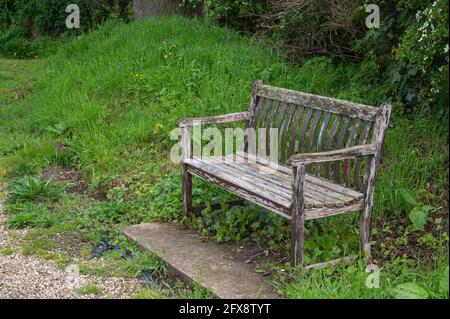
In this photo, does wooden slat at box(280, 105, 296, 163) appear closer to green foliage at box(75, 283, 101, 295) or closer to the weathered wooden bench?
the weathered wooden bench

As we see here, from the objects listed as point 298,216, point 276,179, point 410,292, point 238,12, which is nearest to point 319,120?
point 276,179

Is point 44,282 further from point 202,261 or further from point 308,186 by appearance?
point 308,186

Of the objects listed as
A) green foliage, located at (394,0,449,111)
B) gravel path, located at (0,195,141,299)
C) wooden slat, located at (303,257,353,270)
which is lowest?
gravel path, located at (0,195,141,299)

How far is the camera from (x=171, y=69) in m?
7.96

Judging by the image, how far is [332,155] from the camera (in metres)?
4.12

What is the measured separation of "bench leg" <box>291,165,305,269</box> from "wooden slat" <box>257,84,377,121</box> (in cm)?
65

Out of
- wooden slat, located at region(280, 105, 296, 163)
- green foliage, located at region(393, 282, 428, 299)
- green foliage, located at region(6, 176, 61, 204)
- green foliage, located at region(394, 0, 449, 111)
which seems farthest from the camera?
green foliage, located at region(6, 176, 61, 204)

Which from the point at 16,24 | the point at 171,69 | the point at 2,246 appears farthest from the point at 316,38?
the point at 16,24

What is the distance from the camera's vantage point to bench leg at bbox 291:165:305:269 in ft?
13.3

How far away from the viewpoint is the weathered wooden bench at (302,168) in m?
4.13

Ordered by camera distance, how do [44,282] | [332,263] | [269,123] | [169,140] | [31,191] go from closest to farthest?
[332,263] < [44,282] < [269,123] < [31,191] < [169,140]

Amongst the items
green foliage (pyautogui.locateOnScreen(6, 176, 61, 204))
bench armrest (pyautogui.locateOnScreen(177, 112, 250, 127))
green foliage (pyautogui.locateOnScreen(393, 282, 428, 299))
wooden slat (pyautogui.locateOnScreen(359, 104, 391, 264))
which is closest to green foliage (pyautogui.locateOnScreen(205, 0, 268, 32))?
bench armrest (pyautogui.locateOnScreen(177, 112, 250, 127))

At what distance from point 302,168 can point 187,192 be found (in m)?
1.59
